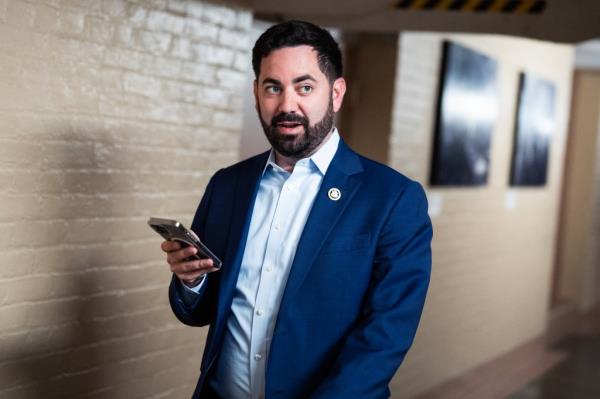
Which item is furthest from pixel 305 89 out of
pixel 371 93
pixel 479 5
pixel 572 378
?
pixel 572 378

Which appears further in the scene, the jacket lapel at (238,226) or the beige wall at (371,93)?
the beige wall at (371,93)

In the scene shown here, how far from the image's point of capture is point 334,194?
2.04m

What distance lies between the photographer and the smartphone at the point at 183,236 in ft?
6.40

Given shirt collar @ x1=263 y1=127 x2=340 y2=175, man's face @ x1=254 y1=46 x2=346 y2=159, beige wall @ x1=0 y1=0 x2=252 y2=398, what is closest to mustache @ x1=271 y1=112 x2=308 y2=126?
man's face @ x1=254 y1=46 x2=346 y2=159

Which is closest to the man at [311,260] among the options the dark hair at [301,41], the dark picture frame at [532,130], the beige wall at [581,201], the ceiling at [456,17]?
the dark hair at [301,41]

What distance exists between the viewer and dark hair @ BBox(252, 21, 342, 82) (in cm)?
200

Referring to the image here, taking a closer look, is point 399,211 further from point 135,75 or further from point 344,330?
point 135,75

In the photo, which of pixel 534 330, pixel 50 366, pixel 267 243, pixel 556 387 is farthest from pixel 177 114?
→ pixel 534 330

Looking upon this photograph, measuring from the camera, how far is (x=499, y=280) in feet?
21.7

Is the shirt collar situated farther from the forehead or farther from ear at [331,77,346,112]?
the forehead

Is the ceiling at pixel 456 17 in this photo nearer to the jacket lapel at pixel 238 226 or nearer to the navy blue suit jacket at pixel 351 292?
the jacket lapel at pixel 238 226

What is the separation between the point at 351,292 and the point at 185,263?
42 cm

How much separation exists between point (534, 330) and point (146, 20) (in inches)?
227

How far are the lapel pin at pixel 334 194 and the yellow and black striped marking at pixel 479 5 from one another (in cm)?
181
